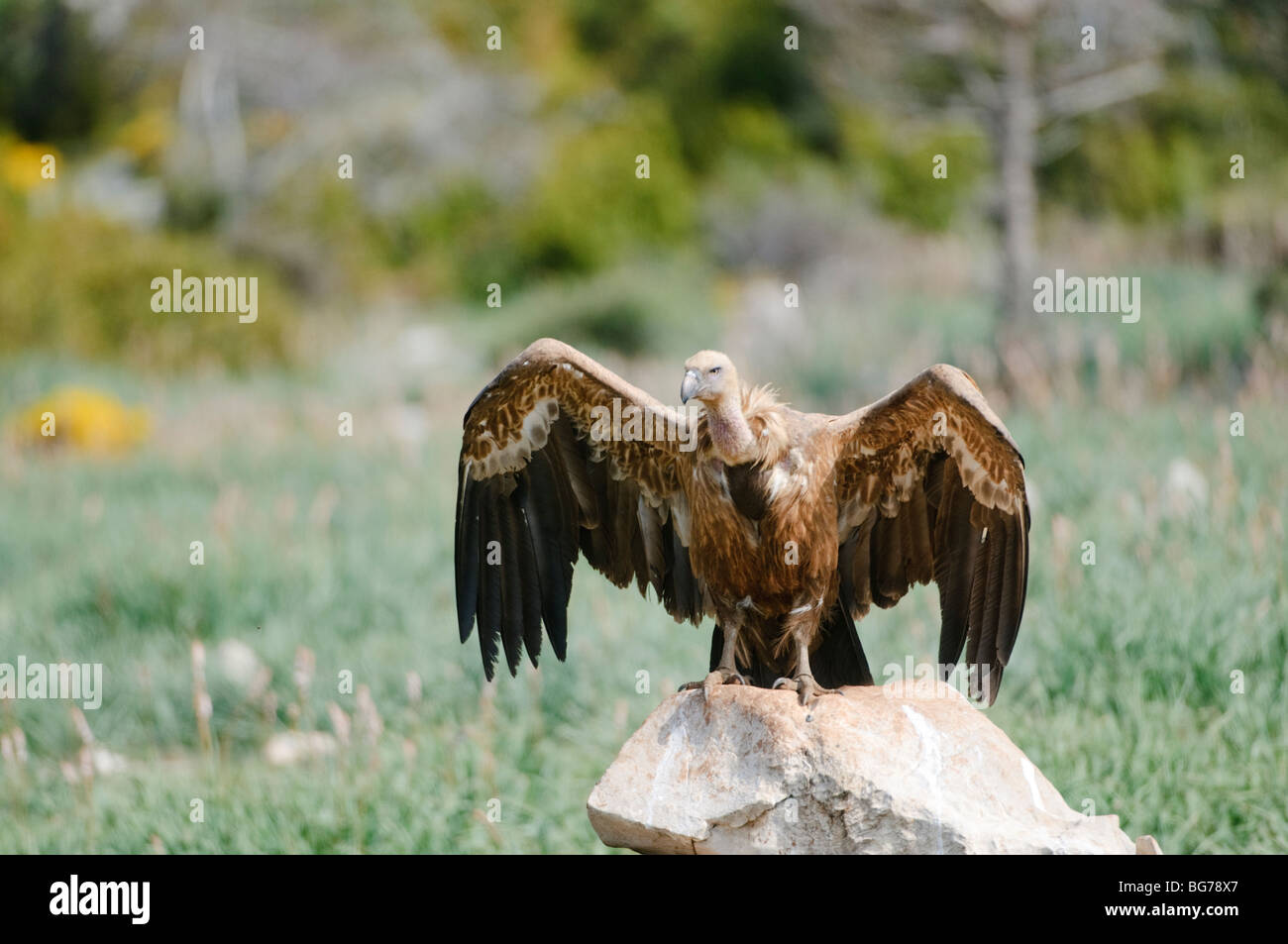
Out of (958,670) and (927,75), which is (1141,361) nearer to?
(958,670)

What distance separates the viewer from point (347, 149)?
821 inches

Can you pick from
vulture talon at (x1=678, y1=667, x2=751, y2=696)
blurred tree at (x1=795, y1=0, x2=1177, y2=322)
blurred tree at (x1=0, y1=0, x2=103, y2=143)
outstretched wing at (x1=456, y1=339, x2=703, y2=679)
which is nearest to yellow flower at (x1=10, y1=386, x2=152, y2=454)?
blurred tree at (x1=795, y1=0, x2=1177, y2=322)

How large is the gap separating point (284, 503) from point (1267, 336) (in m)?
6.67

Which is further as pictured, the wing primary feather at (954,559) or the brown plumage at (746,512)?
the wing primary feather at (954,559)

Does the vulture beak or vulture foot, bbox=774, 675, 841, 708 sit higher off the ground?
the vulture beak

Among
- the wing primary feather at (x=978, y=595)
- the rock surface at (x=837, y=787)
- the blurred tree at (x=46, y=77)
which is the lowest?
the rock surface at (x=837, y=787)

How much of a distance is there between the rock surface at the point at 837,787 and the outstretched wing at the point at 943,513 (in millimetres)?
458

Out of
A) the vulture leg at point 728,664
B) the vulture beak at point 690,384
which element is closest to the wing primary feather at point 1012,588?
the vulture leg at point 728,664

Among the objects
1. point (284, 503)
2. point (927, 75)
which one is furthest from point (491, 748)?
point (927, 75)

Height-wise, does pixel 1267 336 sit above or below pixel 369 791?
above

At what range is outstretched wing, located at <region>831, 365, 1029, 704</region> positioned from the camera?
12.5 ft

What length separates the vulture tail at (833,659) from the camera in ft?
13.7

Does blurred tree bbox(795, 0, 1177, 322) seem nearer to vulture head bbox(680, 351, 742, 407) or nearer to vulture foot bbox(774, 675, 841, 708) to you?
vulture foot bbox(774, 675, 841, 708)

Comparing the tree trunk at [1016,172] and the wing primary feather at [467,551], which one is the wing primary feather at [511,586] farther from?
the tree trunk at [1016,172]
